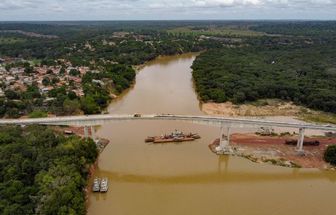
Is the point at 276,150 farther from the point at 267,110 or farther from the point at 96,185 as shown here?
the point at 96,185

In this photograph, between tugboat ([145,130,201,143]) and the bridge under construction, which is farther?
tugboat ([145,130,201,143])

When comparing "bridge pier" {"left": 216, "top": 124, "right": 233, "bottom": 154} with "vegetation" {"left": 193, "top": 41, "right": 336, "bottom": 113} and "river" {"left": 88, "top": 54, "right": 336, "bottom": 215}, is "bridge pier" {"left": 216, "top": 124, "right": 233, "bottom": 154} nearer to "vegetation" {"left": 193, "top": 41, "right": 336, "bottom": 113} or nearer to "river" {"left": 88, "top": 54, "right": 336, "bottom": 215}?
"river" {"left": 88, "top": 54, "right": 336, "bottom": 215}

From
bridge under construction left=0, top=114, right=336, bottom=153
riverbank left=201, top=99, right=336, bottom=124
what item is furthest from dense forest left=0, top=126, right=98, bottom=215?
riverbank left=201, top=99, right=336, bottom=124

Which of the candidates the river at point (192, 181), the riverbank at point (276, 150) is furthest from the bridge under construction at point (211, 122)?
the river at point (192, 181)

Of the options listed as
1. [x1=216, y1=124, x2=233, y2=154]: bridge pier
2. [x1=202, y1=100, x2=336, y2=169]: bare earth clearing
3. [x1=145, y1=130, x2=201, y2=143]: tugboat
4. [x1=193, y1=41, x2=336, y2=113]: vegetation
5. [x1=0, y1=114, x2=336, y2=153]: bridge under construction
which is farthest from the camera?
[x1=193, y1=41, x2=336, y2=113]: vegetation

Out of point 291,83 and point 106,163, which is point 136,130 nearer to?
point 106,163

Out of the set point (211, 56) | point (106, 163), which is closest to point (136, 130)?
point (106, 163)

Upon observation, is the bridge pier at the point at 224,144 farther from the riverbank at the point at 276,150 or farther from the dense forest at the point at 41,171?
the dense forest at the point at 41,171
